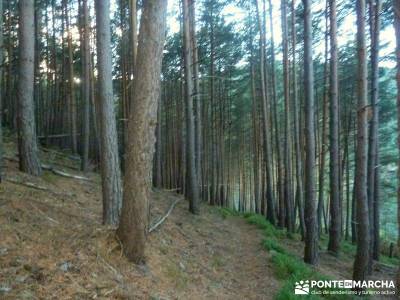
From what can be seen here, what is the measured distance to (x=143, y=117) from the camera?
191 inches

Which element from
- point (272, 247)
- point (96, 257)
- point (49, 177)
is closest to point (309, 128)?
point (272, 247)

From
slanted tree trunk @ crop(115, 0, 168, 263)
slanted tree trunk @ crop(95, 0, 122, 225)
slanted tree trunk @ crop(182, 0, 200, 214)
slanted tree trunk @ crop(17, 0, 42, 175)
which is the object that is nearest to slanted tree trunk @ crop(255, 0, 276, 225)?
slanted tree trunk @ crop(182, 0, 200, 214)

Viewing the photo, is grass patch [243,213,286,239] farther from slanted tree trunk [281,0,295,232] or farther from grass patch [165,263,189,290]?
grass patch [165,263,189,290]

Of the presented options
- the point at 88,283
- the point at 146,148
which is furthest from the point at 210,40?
the point at 88,283

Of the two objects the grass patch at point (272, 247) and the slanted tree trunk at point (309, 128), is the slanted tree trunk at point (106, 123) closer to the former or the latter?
the slanted tree trunk at point (309, 128)

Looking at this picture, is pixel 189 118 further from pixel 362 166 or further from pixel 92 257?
pixel 92 257

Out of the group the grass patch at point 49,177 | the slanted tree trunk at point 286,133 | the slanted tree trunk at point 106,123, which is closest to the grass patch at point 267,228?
the slanted tree trunk at point 286,133

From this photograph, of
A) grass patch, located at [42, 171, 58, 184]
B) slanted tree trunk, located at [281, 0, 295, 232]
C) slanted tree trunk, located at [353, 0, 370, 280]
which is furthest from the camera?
slanted tree trunk, located at [281, 0, 295, 232]

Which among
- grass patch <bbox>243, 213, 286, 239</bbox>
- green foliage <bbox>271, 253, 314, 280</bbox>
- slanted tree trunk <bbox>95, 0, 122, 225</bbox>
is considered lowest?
grass patch <bbox>243, 213, 286, 239</bbox>

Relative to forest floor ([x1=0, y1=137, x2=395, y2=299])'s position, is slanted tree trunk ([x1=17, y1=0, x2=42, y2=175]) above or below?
above

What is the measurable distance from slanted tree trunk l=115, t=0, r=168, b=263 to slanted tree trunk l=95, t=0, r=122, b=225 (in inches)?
49.2

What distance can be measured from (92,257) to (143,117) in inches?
73.2

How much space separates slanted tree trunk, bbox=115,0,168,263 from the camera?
15.8 feet

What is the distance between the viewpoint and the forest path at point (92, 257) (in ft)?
13.6
